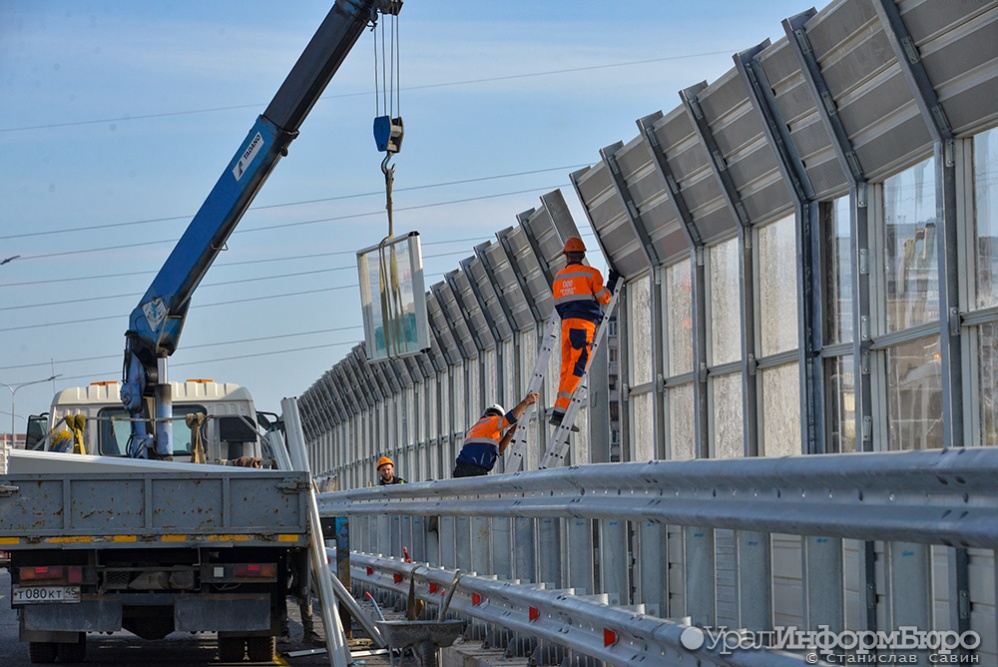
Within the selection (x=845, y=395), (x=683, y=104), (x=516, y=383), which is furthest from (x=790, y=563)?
(x=516, y=383)

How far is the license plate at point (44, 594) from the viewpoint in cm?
1184

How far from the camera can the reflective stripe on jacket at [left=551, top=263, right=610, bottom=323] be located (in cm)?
1555

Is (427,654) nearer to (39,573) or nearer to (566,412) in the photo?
(39,573)

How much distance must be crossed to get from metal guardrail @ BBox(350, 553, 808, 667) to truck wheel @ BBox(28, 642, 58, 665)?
2.91 meters

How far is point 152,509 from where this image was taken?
11.9 meters

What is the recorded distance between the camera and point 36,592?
467 inches

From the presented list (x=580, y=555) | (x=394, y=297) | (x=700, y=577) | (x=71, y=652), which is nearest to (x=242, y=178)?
(x=394, y=297)

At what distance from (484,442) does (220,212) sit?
22.3 ft

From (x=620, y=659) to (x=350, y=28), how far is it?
46.9 ft

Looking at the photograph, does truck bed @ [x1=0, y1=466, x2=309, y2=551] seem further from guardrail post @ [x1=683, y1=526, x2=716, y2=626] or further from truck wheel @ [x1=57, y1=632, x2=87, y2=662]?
guardrail post @ [x1=683, y1=526, x2=716, y2=626]

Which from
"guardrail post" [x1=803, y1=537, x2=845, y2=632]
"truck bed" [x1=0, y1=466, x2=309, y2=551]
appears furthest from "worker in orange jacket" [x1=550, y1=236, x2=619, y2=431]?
"guardrail post" [x1=803, y1=537, x2=845, y2=632]

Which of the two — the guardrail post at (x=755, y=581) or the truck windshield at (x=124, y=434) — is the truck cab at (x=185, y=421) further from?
the guardrail post at (x=755, y=581)

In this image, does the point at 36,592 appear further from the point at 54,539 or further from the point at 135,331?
the point at 135,331

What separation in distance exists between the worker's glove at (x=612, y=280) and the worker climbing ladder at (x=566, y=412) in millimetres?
74
